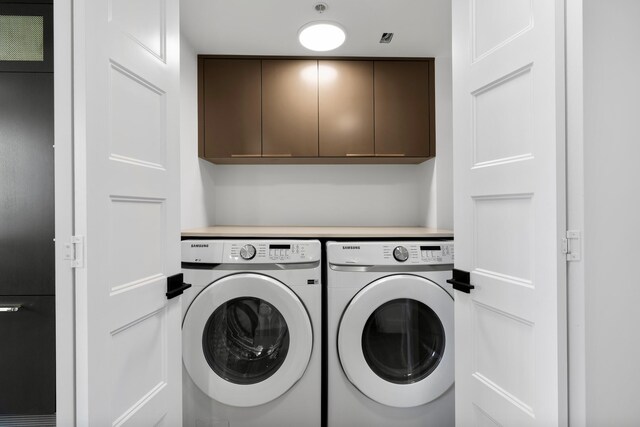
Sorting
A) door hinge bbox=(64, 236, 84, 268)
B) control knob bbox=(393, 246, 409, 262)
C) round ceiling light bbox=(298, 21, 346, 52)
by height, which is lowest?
control knob bbox=(393, 246, 409, 262)

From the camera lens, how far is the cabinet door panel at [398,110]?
6.97 feet

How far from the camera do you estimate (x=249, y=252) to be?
1.53 meters

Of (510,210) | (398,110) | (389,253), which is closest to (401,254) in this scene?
(389,253)

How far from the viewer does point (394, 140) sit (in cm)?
212

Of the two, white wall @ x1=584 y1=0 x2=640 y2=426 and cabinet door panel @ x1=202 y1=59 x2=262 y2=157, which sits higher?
cabinet door panel @ x1=202 y1=59 x2=262 y2=157

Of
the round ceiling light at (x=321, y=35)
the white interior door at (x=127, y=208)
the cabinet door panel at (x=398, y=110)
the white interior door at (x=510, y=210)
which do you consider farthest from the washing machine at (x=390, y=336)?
the round ceiling light at (x=321, y=35)

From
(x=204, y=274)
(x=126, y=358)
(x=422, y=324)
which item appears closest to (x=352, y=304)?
(x=422, y=324)

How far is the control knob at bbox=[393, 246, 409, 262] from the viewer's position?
154 centimetres

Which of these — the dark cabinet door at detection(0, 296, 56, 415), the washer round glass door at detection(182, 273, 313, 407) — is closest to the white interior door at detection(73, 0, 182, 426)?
the washer round glass door at detection(182, 273, 313, 407)

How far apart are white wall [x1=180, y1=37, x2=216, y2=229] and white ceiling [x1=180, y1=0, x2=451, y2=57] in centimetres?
14

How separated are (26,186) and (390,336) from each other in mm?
1842

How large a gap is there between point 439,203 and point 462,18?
120 cm

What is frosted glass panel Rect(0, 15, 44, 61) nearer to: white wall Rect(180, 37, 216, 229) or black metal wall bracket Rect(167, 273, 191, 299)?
white wall Rect(180, 37, 216, 229)

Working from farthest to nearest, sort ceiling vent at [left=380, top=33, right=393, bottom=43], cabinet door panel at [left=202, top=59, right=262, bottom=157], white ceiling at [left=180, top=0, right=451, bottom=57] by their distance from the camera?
cabinet door panel at [left=202, top=59, right=262, bottom=157] < ceiling vent at [left=380, top=33, right=393, bottom=43] < white ceiling at [left=180, top=0, right=451, bottom=57]
